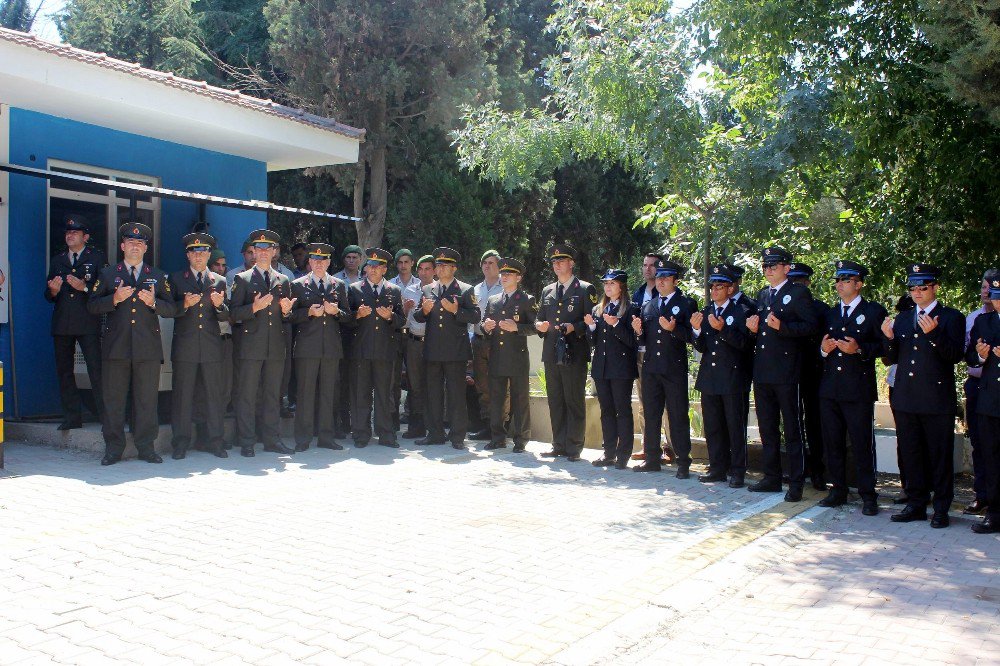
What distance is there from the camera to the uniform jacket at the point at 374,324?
400 inches

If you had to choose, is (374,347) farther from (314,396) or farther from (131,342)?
(131,342)

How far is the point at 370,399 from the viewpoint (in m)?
10.4

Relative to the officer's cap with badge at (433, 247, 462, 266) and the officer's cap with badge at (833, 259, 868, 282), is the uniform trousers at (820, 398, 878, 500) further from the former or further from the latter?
the officer's cap with badge at (433, 247, 462, 266)

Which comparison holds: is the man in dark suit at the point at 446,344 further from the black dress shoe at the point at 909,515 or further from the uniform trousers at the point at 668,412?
the black dress shoe at the point at 909,515

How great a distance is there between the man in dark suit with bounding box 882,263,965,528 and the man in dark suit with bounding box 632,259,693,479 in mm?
2029

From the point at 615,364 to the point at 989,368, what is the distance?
11.4ft

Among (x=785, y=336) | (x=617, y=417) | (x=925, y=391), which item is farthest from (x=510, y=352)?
(x=925, y=391)

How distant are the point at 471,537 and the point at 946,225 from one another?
5578 millimetres

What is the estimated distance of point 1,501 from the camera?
680 centimetres

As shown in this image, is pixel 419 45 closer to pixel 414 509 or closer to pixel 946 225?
pixel 946 225

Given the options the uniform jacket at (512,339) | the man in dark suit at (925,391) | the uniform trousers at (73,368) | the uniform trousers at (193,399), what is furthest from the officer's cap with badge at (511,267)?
the uniform trousers at (73,368)

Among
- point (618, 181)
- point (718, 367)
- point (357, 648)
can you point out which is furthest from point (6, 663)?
point (618, 181)

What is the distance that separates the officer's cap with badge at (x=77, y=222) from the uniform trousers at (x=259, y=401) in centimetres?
214

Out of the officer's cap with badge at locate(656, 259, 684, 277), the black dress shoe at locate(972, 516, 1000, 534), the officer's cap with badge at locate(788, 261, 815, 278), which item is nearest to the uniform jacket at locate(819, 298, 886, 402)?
the officer's cap with badge at locate(788, 261, 815, 278)
